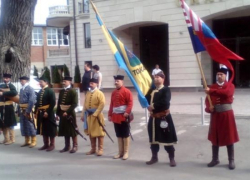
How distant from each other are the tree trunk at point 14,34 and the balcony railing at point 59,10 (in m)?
17.7

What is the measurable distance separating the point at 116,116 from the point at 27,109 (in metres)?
2.70

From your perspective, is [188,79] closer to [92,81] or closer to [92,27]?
[92,27]

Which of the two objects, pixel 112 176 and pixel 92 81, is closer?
pixel 112 176

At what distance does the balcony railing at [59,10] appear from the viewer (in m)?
30.2

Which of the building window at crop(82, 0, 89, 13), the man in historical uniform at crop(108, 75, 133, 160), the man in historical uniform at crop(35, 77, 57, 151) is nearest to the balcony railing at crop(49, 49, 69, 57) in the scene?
the building window at crop(82, 0, 89, 13)

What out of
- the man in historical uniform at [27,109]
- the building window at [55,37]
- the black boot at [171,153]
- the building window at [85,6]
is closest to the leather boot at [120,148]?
the black boot at [171,153]

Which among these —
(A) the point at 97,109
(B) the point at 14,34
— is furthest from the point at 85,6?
(A) the point at 97,109

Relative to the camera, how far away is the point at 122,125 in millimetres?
7203

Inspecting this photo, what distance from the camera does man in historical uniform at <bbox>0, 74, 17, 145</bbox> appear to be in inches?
364

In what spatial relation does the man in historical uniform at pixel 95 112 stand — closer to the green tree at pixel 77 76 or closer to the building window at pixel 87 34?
the green tree at pixel 77 76

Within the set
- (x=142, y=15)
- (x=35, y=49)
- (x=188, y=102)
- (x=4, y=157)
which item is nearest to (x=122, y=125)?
(x=4, y=157)

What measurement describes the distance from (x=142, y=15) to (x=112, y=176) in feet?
55.7

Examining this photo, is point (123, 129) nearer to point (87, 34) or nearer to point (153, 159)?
point (153, 159)

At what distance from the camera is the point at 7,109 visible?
946 cm
